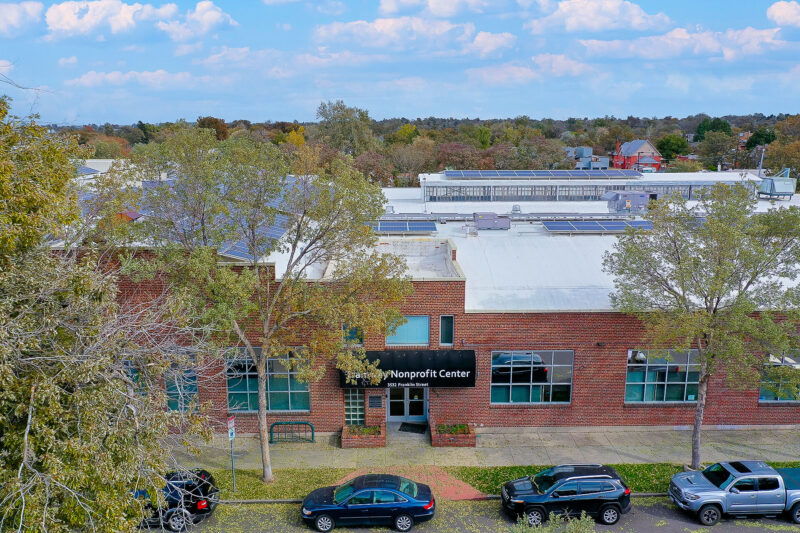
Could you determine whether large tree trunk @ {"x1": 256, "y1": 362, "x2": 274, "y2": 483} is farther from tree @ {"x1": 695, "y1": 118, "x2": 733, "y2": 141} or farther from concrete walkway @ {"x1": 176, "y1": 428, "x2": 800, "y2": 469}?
tree @ {"x1": 695, "y1": 118, "x2": 733, "y2": 141}

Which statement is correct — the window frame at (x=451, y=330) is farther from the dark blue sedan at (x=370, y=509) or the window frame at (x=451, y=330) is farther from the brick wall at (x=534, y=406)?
the dark blue sedan at (x=370, y=509)

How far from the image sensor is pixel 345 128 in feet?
261

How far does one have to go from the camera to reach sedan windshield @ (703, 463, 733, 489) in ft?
55.7

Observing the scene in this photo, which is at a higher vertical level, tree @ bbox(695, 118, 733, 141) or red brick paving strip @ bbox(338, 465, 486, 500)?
tree @ bbox(695, 118, 733, 141)

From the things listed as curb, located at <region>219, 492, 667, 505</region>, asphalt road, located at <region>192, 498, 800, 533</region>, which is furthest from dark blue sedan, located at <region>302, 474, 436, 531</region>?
curb, located at <region>219, 492, 667, 505</region>

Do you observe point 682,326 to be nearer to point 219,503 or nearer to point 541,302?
point 541,302

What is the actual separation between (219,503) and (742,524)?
14189 mm

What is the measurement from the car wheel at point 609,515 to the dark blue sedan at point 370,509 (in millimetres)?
4525

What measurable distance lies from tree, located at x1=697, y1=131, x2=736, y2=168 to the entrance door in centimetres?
9380

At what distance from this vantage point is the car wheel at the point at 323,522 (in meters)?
16.3

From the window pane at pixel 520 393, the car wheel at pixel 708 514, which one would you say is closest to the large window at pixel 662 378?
the window pane at pixel 520 393

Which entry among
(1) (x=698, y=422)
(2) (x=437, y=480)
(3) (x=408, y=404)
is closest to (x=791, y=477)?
(1) (x=698, y=422)

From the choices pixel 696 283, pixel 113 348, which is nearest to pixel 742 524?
pixel 696 283

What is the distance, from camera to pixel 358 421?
2181 centimetres
